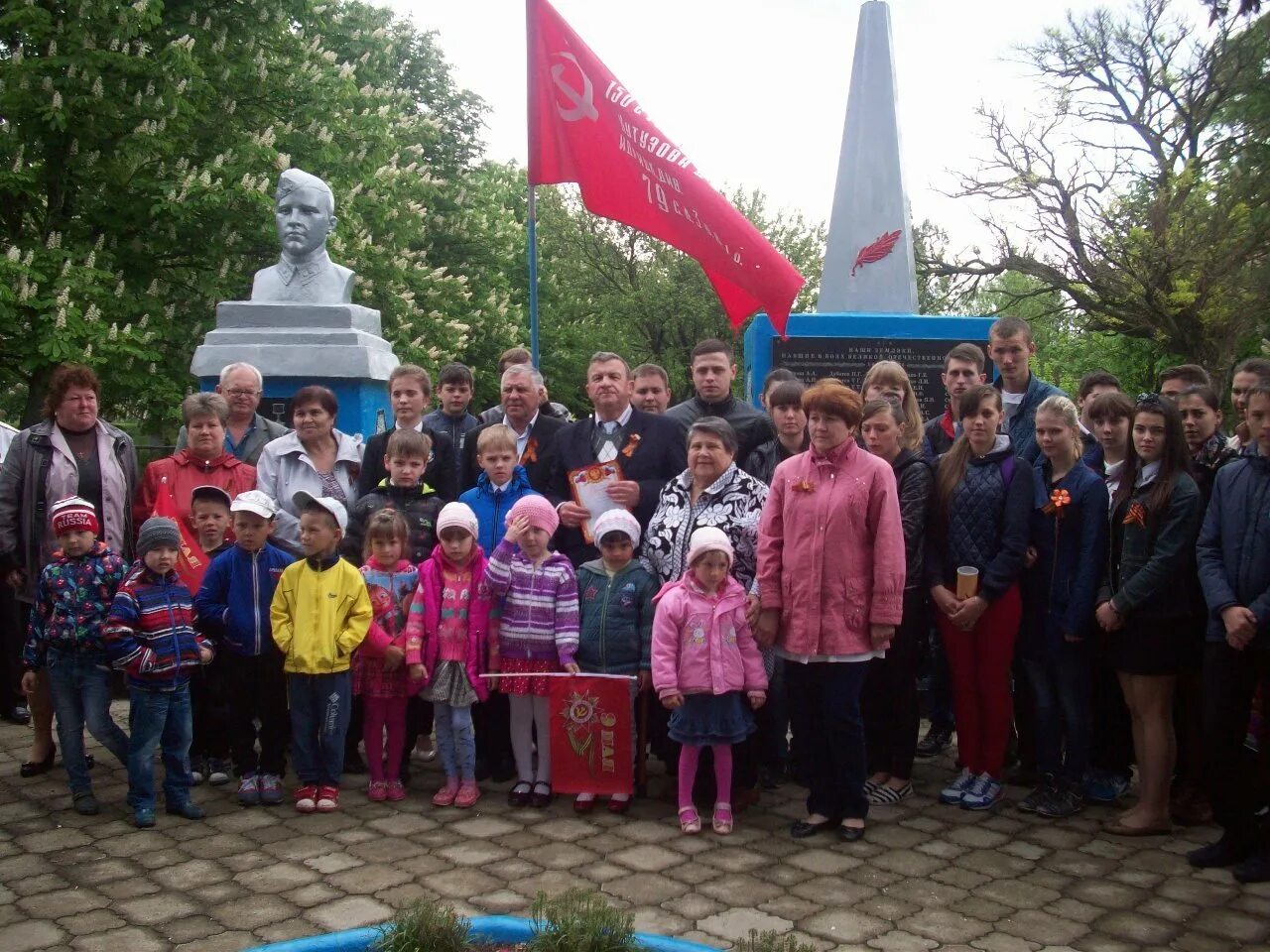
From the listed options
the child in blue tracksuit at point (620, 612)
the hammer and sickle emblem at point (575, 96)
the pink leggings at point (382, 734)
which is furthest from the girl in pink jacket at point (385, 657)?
the hammer and sickle emblem at point (575, 96)

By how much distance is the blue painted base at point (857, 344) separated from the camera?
8398 mm

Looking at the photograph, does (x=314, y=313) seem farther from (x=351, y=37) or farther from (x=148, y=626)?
(x=351, y=37)

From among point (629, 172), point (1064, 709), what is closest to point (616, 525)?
point (1064, 709)

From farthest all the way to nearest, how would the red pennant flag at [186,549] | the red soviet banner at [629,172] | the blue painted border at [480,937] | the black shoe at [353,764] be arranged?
the red soviet banner at [629,172] < the black shoe at [353,764] < the red pennant flag at [186,549] < the blue painted border at [480,937]

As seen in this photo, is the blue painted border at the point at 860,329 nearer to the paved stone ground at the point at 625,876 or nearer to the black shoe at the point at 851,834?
the paved stone ground at the point at 625,876

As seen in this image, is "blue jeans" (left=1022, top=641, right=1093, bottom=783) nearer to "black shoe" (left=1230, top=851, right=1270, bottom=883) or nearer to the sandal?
"black shoe" (left=1230, top=851, right=1270, bottom=883)

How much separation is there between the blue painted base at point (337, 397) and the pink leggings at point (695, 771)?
4.21 meters

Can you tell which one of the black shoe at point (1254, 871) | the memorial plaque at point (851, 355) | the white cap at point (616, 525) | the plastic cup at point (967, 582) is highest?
the memorial plaque at point (851, 355)

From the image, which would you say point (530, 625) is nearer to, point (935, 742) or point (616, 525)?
point (616, 525)

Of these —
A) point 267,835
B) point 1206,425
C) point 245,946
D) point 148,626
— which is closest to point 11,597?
point 148,626

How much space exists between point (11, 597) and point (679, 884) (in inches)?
187

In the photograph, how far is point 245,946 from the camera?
3703mm

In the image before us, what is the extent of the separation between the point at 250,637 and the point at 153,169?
32.5 feet

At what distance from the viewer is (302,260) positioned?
8.94 meters
